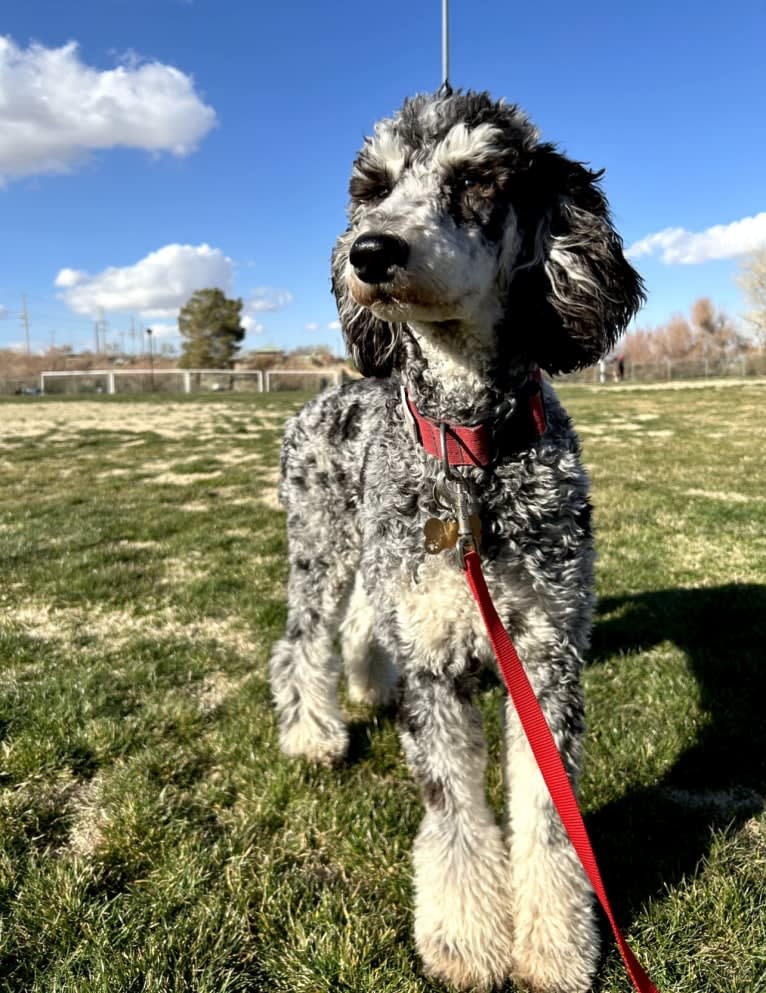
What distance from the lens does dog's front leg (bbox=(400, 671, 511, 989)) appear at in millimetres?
2465

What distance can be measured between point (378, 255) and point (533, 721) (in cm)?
152

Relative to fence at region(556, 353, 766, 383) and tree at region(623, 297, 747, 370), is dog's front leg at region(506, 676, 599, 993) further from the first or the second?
tree at region(623, 297, 747, 370)

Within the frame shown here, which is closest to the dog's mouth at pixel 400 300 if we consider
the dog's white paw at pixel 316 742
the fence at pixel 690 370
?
the dog's white paw at pixel 316 742

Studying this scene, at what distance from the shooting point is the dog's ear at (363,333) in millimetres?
2939

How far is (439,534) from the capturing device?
2.45 meters

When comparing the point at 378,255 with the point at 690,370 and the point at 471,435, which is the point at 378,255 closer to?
the point at 471,435

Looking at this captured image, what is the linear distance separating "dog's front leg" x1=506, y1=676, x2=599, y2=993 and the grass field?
0.57 ft

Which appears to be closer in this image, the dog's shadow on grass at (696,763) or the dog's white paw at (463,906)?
the dog's white paw at (463,906)

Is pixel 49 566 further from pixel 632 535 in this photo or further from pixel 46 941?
pixel 632 535

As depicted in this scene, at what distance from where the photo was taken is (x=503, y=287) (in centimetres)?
254

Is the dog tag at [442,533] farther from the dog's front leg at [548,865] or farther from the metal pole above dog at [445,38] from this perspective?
the metal pole above dog at [445,38]

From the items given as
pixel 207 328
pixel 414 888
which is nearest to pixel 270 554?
pixel 414 888

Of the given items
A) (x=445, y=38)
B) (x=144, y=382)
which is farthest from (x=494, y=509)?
(x=144, y=382)

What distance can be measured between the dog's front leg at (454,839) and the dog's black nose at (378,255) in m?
1.40
